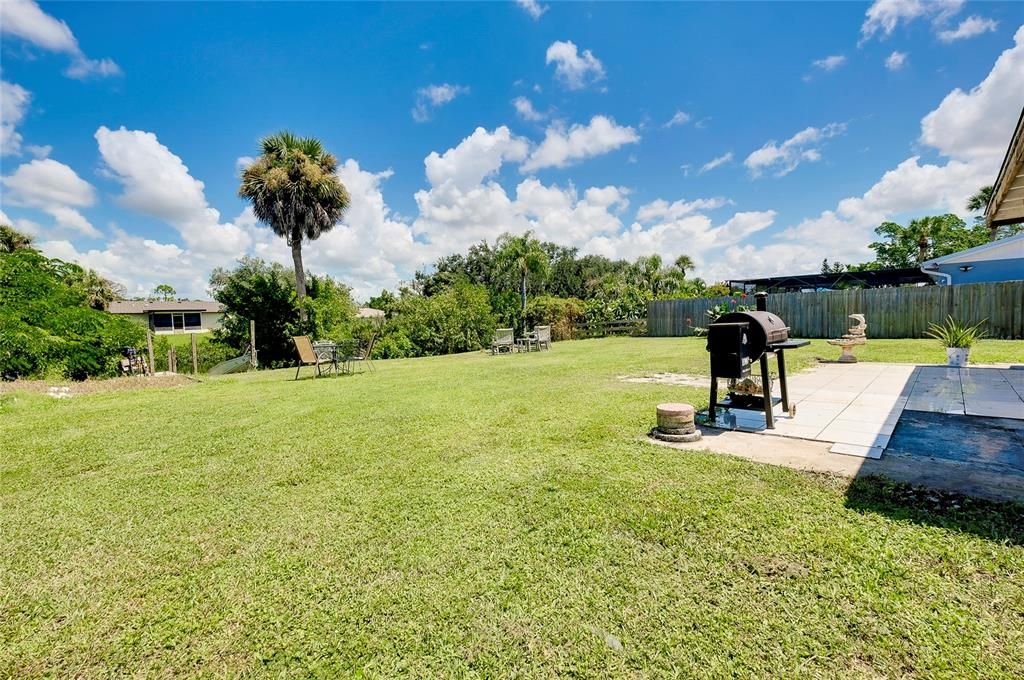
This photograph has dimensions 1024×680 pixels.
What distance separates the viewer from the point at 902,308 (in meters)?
13.4

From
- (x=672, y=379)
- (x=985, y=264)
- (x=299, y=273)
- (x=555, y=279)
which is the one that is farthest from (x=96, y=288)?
(x=985, y=264)

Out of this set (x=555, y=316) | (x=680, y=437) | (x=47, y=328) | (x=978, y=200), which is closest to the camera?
(x=680, y=437)

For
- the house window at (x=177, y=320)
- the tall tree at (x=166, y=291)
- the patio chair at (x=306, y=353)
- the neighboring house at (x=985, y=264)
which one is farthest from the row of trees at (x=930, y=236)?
the tall tree at (x=166, y=291)

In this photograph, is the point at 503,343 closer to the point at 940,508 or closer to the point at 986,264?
the point at 940,508

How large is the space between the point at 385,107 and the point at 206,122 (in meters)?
5.51

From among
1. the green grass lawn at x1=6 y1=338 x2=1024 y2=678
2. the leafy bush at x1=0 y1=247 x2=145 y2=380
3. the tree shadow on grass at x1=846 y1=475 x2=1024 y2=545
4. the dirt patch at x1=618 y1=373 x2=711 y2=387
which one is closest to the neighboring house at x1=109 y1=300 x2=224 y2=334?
the leafy bush at x1=0 y1=247 x2=145 y2=380

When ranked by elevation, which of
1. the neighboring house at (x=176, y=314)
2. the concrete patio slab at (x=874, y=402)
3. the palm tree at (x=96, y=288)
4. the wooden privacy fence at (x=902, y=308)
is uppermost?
the palm tree at (x=96, y=288)

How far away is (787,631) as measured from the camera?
154 cm

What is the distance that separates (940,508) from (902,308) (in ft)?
49.7

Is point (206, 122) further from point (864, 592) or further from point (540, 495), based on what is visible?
point (864, 592)

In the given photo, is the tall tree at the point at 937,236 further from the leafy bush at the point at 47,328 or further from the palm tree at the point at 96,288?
the palm tree at the point at 96,288

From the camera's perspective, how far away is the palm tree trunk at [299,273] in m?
16.8

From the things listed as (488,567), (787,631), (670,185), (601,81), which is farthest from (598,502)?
(670,185)

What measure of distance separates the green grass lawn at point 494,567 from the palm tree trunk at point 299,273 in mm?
13719
